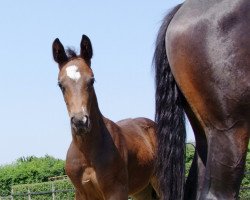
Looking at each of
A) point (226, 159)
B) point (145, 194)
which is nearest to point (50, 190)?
point (145, 194)

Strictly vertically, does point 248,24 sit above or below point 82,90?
above

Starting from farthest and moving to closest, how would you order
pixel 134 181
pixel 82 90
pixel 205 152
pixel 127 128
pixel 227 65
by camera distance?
pixel 127 128 → pixel 134 181 → pixel 82 90 → pixel 205 152 → pixel 227 65

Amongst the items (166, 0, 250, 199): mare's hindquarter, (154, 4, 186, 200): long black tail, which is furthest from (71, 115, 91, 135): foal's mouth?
(166, 0, 250, 199): mare's hindquarter

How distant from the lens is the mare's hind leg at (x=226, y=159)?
2689 millimetres

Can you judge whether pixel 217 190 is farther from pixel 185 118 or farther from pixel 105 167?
pixel 105 167

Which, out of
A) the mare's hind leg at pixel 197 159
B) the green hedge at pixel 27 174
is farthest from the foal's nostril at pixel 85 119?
the green hedge at pixel 27 174

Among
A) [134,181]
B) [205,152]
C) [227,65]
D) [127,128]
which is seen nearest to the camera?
[227,65]

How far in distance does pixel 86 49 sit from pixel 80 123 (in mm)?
1321

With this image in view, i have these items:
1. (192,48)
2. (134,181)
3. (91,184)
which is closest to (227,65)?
(192,48)

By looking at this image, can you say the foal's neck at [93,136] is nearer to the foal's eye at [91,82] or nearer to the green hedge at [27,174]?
the foal's eye at [91,82]

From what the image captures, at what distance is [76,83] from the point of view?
6.55m

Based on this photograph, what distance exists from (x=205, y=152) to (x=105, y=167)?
402cm

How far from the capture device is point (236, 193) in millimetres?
2762

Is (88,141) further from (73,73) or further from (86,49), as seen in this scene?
(86,49)
